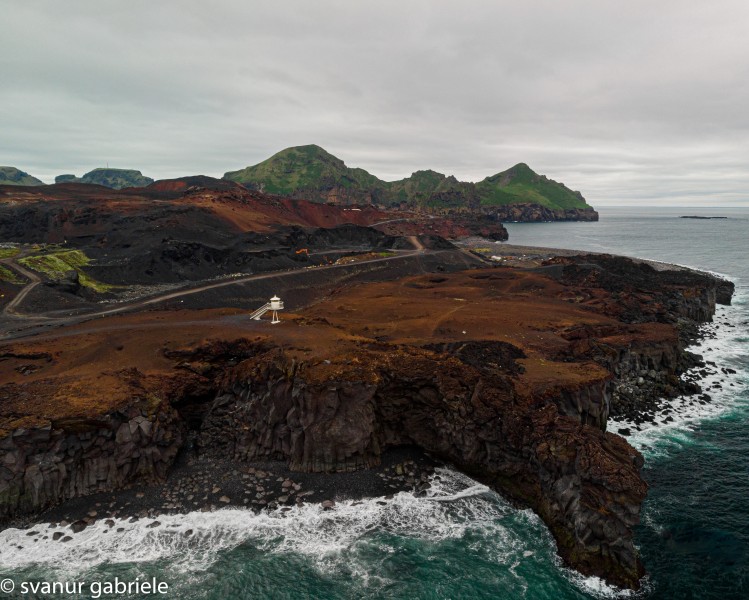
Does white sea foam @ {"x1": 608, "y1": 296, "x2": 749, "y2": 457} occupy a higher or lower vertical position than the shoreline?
higher

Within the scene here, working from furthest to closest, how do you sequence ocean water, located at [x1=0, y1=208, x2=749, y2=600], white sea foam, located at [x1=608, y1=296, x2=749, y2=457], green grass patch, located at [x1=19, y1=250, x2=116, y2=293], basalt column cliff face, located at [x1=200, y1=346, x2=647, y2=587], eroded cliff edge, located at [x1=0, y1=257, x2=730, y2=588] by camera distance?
green grass patch, located at [x1=19, y1=250, x2=116, y2=293] < white sea foam, located at [x1=608, y1=296, x2=749, y2=457] < basalt column cliff face, located at [x1=200, y1=346, x2=647, y2=587] < eroded cliff edge, located at [x1=0, y1=257, x2=730, y2=588] < ocean water, located at [x1=0, y1=208, x2=749, y2=600]

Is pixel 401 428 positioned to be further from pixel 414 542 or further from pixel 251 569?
pixel 251 569

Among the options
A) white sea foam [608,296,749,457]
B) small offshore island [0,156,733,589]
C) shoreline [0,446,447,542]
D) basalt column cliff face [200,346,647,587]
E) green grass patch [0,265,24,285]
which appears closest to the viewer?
basalt column cliff face [200,346,647,587]

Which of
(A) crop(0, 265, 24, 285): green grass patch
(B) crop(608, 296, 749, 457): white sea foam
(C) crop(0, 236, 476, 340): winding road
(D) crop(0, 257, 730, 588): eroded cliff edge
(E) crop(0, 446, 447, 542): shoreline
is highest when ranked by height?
(A) crop(0, 265, 24, 285): green grass patch

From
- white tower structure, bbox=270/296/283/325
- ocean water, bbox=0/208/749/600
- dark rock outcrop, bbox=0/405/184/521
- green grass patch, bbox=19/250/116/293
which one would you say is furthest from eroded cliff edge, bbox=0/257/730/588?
green grass patch, bbox=19/250/116/293

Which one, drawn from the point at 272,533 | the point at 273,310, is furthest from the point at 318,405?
the point at 273,310

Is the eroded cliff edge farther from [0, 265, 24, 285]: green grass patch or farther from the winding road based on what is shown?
[0, 265, 24, 285]: green grass patch
